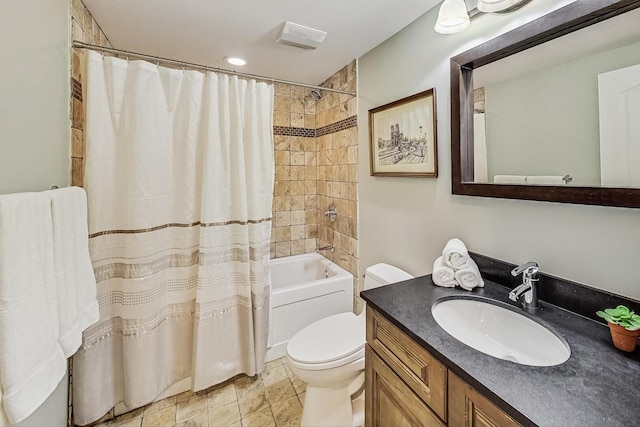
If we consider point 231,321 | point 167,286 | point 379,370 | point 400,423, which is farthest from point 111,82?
point 400,423

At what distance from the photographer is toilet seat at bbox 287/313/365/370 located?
139 centimetres

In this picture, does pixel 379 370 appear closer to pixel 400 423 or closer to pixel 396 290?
pixel 400 423

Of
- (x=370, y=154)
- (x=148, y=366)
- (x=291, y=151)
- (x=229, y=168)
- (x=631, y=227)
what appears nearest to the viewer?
(x=631, y=227)

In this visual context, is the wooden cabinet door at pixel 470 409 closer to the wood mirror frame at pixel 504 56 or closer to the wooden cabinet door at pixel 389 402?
the wooden cabinet door at pixel 389 402

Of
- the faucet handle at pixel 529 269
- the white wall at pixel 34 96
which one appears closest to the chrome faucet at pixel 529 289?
the faucet handle at pixel 529 269

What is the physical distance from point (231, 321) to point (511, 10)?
2190 millimetres

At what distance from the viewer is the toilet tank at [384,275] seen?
168 centimetres

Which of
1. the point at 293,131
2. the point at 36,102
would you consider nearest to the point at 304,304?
the point at 293,131

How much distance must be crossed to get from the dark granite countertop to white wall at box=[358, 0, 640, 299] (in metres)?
0.23

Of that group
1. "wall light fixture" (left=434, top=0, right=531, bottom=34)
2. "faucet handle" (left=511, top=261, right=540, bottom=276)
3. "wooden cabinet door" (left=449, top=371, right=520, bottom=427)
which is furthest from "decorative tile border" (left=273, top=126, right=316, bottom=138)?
"wooden cabinet door" (left=449, top=371, right=520, bottom=427)

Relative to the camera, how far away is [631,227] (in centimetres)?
89

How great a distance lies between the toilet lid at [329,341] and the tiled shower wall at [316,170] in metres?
0.69

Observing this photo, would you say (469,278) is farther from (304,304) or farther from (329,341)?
(304,304)

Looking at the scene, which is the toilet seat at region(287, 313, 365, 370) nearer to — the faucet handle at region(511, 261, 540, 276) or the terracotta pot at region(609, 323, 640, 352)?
the faucet handle at region(511, 261, 540, 276)
